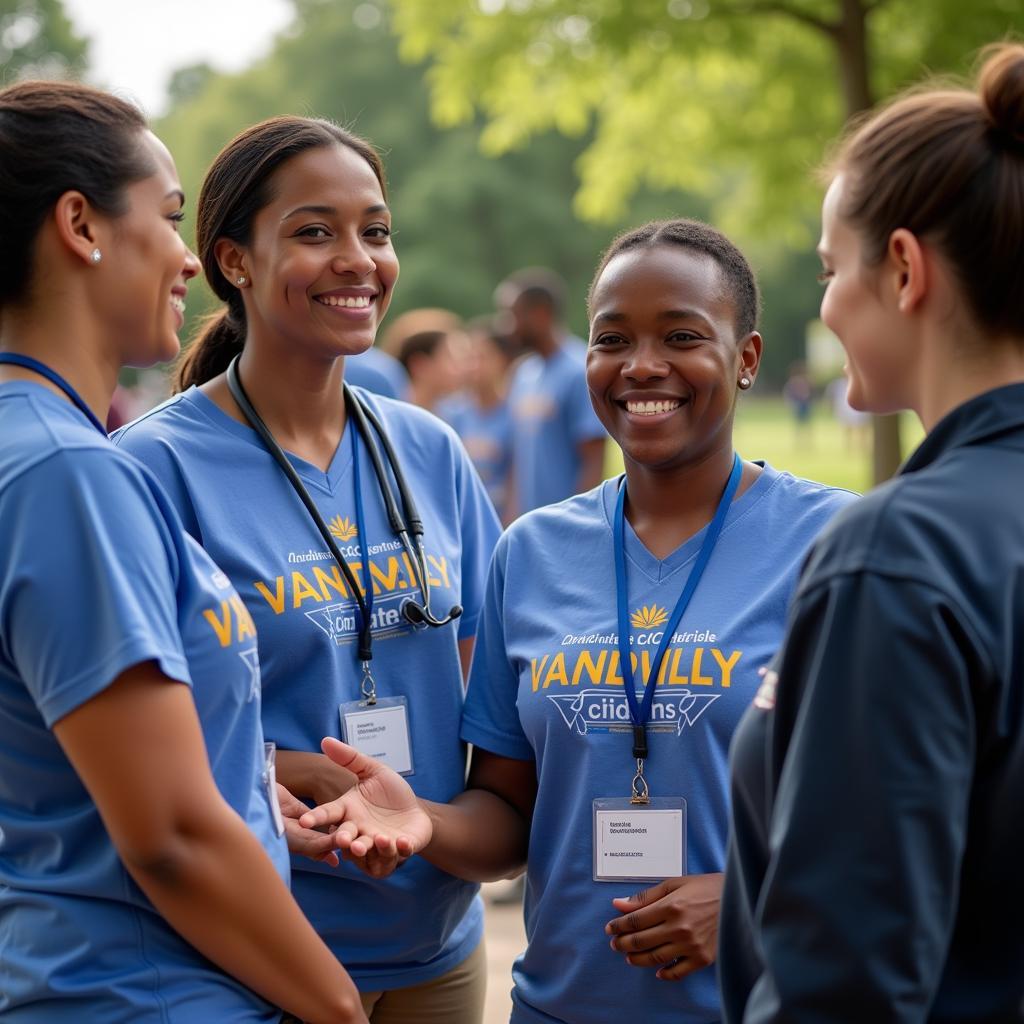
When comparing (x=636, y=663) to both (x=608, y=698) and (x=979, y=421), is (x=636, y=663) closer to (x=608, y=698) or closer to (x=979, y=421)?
(x=608, y=698)

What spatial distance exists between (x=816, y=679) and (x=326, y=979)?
934mm

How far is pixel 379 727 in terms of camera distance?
2764 mm

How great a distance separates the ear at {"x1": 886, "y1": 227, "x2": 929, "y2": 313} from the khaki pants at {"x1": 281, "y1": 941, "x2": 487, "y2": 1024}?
186 centimetres

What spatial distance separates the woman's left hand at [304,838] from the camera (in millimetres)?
2512

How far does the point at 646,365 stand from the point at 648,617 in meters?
0.51

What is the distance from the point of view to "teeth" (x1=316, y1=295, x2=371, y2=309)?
2.92 metres

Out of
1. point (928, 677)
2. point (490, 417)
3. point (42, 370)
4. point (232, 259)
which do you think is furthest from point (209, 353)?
point (490, 417)

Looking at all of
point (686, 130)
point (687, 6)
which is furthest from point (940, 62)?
point (686, 130)

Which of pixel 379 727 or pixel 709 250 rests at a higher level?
pixel 709 250

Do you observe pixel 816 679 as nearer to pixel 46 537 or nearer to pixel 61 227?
pixel 46 537

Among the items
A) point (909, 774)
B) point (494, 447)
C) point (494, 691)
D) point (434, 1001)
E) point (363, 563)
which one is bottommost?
point (494, 447)

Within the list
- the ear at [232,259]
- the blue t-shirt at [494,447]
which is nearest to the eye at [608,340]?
the ear at [232,259]

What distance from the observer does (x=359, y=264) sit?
2.93 meters

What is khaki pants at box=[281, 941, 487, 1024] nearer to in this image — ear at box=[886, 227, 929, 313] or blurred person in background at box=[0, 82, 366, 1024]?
blurred person in background at box=[0, 82, 366, 1024]
